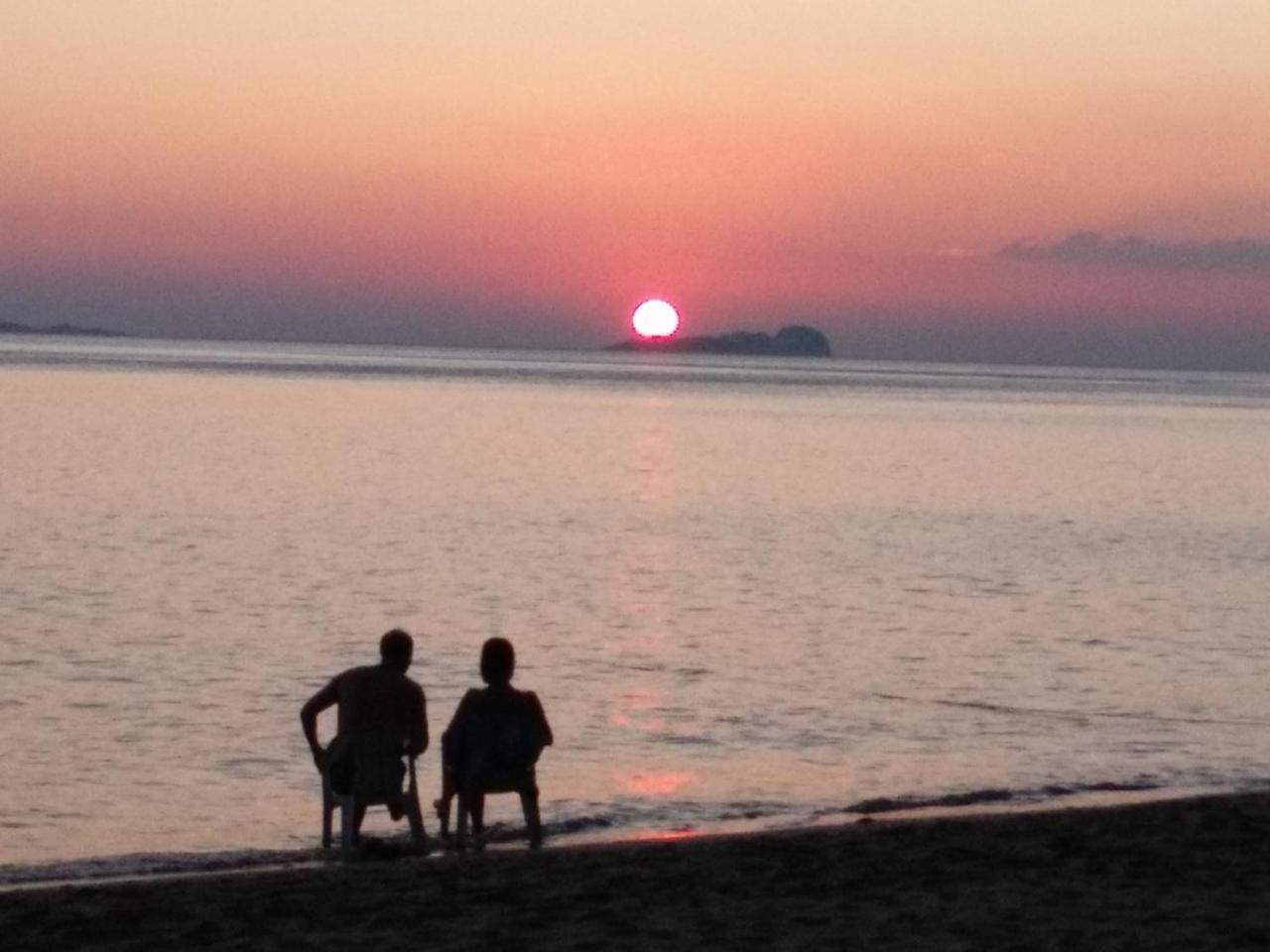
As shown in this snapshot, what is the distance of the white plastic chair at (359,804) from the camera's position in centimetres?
1146

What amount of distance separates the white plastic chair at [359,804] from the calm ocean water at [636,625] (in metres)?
2.32

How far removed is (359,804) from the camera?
11.6 meters

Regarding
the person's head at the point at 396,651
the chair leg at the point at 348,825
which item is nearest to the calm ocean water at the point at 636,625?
the chair leg at the point at 348,825

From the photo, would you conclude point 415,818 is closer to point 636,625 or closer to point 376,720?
point 376,720

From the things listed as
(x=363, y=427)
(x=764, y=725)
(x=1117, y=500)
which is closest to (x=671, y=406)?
(x=363, y=427)

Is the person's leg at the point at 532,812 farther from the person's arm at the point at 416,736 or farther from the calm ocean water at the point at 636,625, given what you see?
the calm ocean water at the point at 636,625

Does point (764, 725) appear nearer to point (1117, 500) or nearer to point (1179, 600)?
point (1179, 600)

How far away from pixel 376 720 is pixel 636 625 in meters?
17.0

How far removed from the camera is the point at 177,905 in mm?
9781

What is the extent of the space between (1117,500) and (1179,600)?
26530 mm

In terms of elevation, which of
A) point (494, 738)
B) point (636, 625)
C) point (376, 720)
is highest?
point (376, 720)

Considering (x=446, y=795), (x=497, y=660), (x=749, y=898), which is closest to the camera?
(x=749, y=898)

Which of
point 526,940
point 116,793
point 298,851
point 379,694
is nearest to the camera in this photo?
point 526,940

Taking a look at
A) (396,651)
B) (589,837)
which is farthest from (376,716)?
(589,837)
